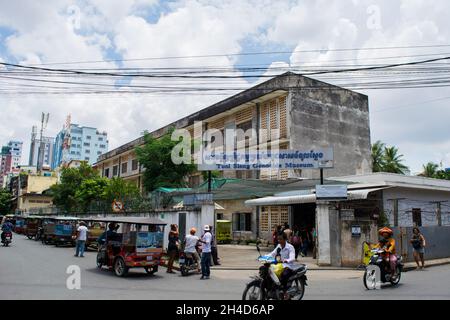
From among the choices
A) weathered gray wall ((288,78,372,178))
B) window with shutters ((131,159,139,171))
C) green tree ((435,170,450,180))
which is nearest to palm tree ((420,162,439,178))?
green tree ((435,170,450,180))

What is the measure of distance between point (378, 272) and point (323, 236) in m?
4.46

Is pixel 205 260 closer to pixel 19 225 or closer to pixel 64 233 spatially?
pixel 64 233

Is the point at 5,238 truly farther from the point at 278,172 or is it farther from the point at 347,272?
the point at 347,272

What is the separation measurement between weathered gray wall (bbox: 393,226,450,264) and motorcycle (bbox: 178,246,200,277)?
315 inches

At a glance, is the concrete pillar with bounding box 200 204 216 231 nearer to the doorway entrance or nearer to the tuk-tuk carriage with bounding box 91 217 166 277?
the tuk-tuk carriage with bounding box 91 217 166 277

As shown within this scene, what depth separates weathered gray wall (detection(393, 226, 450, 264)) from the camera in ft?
51.9

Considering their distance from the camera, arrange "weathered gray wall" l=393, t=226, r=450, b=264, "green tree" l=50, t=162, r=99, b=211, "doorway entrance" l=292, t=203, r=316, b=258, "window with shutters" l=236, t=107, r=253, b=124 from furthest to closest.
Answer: "green tree" l=50, t=162, r=99, b=211 → "window with shutters" l=236, t=107, r=253, b=124 → "doorway entrance" l=292, t=203, r=316, b=258 → "weathered gray wall" l=393, t=226, r=450, b=264

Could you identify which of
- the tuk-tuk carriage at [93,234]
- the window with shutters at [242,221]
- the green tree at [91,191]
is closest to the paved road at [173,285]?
the tuk-tuk carriage at [93,234]

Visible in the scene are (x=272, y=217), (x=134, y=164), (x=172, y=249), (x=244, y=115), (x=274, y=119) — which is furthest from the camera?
(x=134, y=164)

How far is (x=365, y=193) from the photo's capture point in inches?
682

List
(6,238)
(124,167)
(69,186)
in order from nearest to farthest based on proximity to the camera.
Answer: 1. (6,238)
2. (69,186)
3. (124,167)

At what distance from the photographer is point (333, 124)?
28141 mm

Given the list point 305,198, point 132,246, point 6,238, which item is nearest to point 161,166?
point 6,238

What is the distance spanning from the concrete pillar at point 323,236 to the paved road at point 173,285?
110cm
